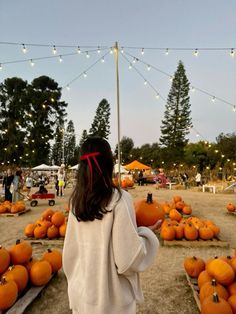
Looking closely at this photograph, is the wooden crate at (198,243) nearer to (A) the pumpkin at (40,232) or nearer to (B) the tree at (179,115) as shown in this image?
(A) the pumpkin at (40,232)

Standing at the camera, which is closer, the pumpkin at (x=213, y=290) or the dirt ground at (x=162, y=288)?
the pumpkin at (x=213, y=290)

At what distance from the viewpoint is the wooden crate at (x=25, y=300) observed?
2508mm

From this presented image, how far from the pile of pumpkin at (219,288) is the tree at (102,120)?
46976 mm

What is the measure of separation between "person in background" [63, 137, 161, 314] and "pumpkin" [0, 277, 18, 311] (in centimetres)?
134

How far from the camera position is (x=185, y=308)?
8.89ft

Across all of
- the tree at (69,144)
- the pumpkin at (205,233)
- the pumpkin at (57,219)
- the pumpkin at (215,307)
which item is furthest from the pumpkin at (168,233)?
the tree at (69,144)

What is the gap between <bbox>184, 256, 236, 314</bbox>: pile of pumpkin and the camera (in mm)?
2184

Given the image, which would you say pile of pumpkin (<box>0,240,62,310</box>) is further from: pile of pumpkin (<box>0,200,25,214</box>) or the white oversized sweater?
pile of pumpkin (<box>0,200,25,214</box>)

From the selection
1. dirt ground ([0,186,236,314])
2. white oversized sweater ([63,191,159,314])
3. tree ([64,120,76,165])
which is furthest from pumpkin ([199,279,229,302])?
tree ([64,120,76,165])

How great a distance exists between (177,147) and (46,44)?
1269 inches

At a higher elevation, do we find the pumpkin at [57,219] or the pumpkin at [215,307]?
the pumpkin at [57,219]

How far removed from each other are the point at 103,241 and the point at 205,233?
409 centimetres

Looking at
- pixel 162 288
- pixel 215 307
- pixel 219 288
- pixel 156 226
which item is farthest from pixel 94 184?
pixel 162 288

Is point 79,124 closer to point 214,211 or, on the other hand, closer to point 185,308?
point 214,211
